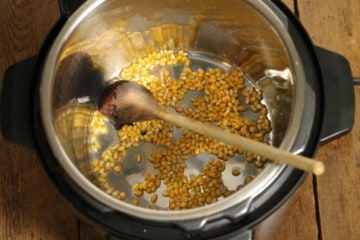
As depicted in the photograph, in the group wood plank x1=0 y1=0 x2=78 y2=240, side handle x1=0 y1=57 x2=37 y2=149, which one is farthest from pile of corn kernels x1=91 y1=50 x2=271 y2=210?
side handle x1=0 y1=57 x2=37 y2=149

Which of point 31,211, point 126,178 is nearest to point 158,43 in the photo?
point 126,178

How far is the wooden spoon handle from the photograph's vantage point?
2.03ft

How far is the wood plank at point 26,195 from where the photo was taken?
0.93 m

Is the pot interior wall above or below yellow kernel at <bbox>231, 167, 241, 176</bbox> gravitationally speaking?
above

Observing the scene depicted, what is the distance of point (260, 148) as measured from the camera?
68cm

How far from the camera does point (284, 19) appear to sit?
29.7 inches

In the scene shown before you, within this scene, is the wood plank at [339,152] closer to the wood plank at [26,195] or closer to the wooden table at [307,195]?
the wooden table at [307,195]

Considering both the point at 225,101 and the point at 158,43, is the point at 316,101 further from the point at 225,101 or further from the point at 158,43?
the point at 158,43

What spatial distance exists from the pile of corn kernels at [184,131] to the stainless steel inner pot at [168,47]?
2 centimetres

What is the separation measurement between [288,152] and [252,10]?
235 millimetres

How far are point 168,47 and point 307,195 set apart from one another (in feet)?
1.13

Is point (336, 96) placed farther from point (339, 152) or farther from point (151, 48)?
point (151, 48)

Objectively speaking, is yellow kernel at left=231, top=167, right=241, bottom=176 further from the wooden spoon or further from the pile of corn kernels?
the wooden spoon

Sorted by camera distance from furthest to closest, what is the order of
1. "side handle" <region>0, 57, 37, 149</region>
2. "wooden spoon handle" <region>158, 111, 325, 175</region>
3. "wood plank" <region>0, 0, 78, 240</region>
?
"wood plank" <region>0, 0, 78, 240</region> → "side handle" <region>0, 57, 37, 149</region> → "wooden spoon handle" <region>158, 111, 325, 175</region>
